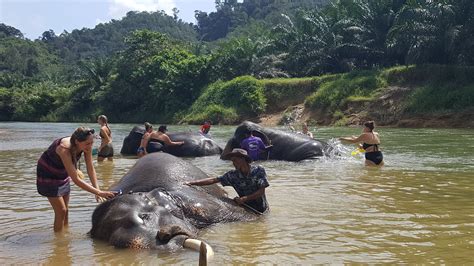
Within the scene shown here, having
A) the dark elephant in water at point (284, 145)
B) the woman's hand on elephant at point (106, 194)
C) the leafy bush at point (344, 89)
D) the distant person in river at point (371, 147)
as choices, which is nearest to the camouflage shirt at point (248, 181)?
the woman's hand on elephant at point (106, 194)

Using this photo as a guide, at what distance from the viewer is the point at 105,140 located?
14.6 meters

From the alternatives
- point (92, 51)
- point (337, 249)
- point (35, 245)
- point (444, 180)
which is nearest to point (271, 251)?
point (337, 249)

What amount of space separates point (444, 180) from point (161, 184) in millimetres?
5496

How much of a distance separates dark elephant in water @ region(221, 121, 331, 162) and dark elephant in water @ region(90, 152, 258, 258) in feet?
19.5

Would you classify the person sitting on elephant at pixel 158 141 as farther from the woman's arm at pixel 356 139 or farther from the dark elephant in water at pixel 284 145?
the woman's arm at pixel 356 139

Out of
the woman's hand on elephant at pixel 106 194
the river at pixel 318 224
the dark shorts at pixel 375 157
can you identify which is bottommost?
the river at pixel 318 224

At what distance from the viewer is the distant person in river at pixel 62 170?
239 inches

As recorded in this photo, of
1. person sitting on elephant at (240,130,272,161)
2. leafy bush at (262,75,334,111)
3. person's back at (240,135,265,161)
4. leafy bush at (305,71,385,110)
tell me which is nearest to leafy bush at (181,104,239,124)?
leafy bush at (262,75,334,111)

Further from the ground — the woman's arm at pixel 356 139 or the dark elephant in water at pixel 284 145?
the woman's arm at pixel 356 139

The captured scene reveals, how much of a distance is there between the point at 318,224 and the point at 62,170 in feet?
9.68

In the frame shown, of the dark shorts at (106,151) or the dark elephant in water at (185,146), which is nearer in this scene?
the dark shorts at (106,151)

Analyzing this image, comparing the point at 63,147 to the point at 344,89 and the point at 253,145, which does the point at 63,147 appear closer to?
the point at 253,145

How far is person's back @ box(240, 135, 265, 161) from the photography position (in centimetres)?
1341

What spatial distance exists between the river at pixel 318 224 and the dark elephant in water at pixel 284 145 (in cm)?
180
